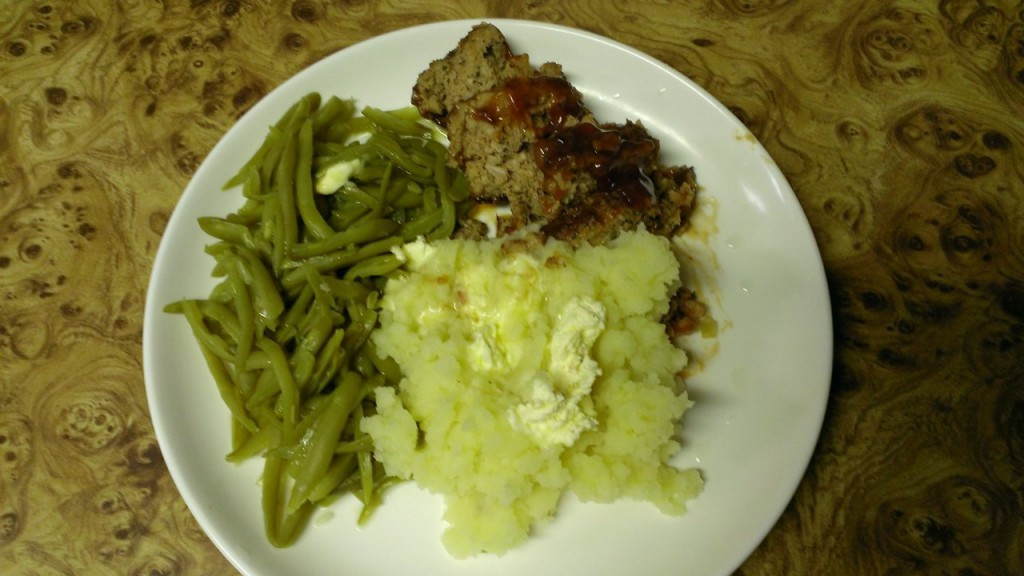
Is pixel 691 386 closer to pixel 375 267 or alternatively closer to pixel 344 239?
pixel 375 267

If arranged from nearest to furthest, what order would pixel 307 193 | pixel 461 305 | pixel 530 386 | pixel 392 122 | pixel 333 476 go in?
pixel 530 386 → pixel 333 476 → pixel 461 305 → pixel 307 193 → pixel 392 122

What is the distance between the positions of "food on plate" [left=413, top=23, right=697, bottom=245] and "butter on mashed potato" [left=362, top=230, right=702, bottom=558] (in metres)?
0.26

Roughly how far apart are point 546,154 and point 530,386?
3.95ft

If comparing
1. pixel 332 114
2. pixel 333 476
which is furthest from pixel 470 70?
pixel 333 476

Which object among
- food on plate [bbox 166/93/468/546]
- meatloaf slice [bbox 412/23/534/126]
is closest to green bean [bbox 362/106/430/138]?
food on plate [bbox 166/93/468/546]

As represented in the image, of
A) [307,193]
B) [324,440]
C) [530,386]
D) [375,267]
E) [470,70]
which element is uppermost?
[470,70]

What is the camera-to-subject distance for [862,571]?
3.08 meters

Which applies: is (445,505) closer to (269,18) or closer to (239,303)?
(239,303)

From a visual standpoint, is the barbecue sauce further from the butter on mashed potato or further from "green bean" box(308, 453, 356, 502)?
"green bean" box(308, 453, 356, 502)

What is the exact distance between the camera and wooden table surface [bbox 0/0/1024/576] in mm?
3246

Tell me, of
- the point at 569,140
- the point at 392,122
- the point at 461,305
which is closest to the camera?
the point at 461,305

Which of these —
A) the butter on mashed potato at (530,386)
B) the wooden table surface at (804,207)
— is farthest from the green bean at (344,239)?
the wooden table surface at (804,207)

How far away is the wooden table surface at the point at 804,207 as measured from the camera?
325 cm

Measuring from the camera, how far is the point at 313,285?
3.28m
